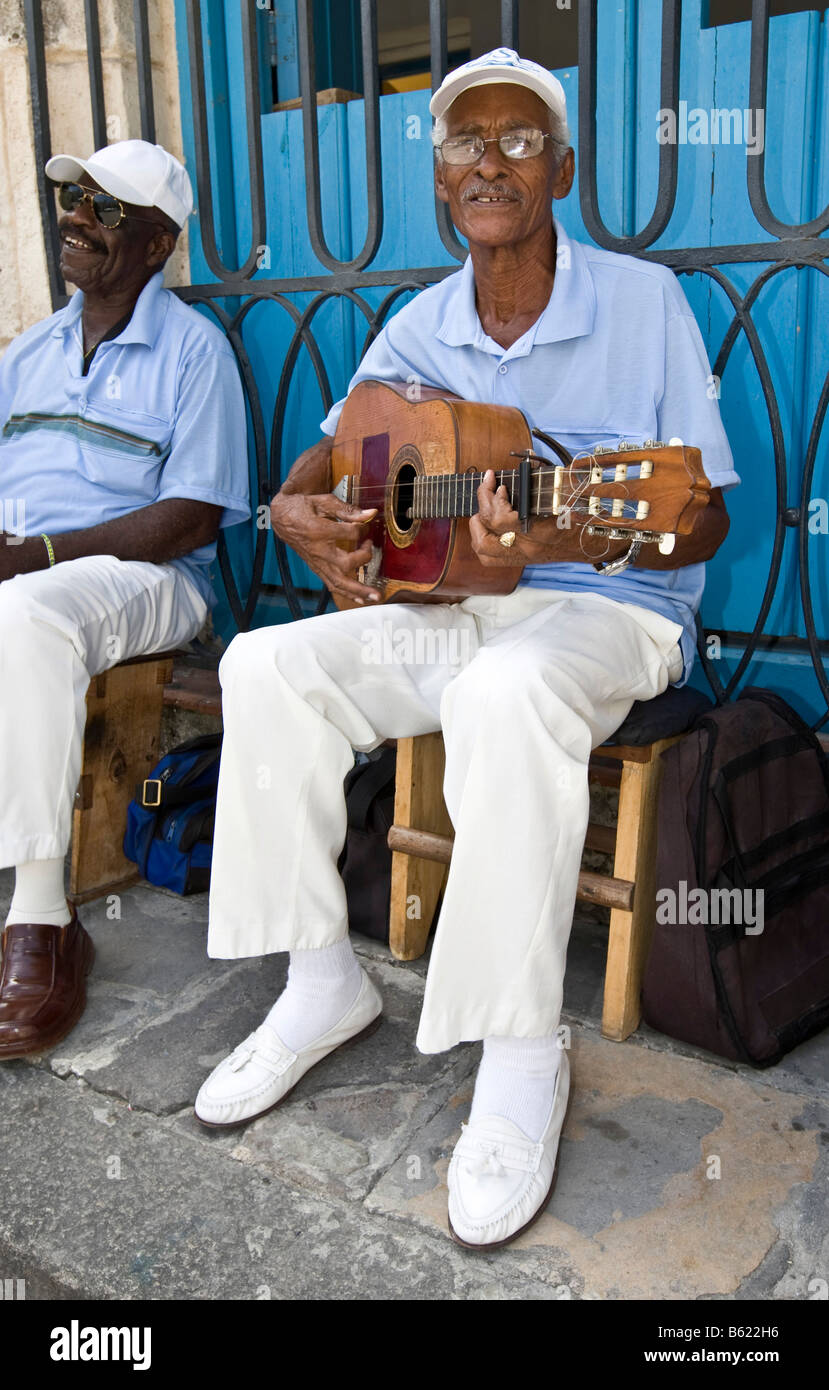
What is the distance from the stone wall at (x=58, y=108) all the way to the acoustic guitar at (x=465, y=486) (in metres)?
1.44

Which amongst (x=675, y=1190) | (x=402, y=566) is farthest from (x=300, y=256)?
(x=675, y=1190)

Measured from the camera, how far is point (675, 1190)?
1.77m

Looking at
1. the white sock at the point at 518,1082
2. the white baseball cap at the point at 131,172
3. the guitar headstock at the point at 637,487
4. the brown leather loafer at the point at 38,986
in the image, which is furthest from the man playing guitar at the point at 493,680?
the white baseball cap at the point at 131,172

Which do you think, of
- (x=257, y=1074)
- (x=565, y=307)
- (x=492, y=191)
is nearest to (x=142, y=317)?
(x=492, y=191)

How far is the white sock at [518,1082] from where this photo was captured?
180 centimetres

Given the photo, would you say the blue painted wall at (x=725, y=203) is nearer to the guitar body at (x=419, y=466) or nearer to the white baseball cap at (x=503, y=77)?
the white baseball cap at (x=503, y=77)

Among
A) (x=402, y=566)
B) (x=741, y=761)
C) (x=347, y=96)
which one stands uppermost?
(x=347, y=96)

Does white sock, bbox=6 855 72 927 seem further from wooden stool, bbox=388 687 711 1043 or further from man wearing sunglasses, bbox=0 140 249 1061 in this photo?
wooden stool, bbox=388 687 711 1043

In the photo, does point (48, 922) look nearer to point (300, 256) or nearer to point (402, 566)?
point (402, 566)

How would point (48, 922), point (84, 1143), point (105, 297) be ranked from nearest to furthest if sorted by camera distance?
1. point (84, 1143)
2. point (48, 922)
3. point (105, 297)

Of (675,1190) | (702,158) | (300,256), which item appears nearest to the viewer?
(675,1190)

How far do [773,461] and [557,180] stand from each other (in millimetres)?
788

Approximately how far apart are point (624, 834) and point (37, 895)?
120 cm

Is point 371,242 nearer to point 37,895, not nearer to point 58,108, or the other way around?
point 58,108
